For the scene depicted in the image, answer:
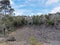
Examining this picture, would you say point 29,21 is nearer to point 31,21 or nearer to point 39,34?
point 31,21

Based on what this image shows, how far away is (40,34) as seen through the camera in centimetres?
1962

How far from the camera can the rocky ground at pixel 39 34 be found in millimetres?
17341

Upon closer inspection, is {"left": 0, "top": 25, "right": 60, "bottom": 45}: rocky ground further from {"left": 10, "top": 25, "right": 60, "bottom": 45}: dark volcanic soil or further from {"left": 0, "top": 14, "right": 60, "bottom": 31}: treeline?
{"left": 0, "top": 14, "right": 60, "bottom": 31}: treeline

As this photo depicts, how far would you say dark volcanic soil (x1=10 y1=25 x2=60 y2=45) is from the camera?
17.7 meters

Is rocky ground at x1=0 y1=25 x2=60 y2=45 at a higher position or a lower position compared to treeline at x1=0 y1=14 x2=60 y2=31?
lower

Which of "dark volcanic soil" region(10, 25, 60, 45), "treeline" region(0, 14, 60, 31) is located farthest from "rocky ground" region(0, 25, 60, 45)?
"treeline" region(0, 14, 60, 31)

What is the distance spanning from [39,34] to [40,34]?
0.38ft

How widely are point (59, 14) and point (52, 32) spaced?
20.4 ft

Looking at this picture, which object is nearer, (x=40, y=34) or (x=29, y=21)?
(x=40, y=34)

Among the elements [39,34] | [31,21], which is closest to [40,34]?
[39,34]

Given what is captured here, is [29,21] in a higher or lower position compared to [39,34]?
higher

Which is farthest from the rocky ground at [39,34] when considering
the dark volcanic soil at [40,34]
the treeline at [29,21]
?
the treeline at [29,21]

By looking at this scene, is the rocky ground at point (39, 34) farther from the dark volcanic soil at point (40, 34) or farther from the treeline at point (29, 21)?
the treeline at point (29, 21)

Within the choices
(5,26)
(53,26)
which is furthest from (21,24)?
(53,26)
